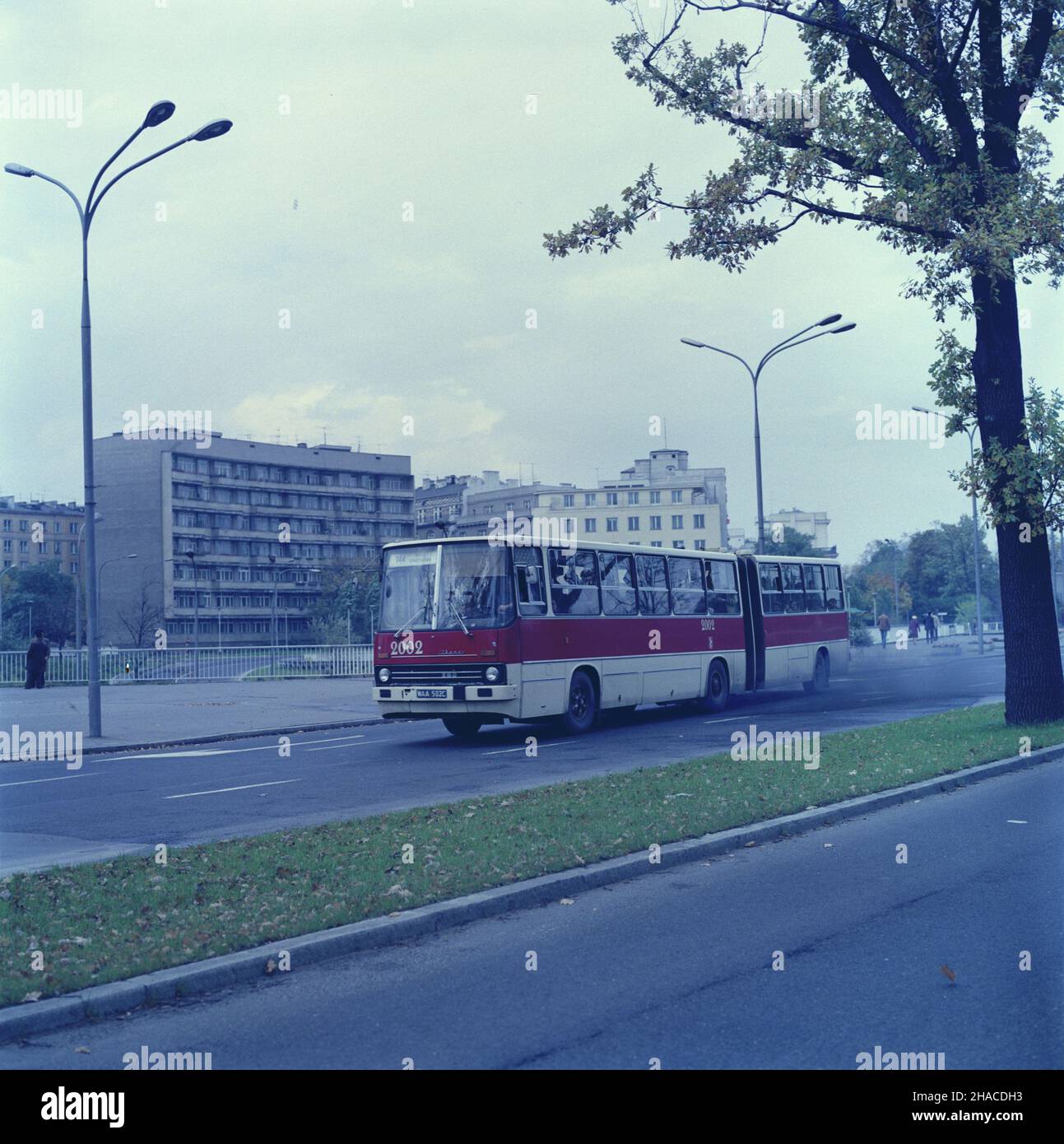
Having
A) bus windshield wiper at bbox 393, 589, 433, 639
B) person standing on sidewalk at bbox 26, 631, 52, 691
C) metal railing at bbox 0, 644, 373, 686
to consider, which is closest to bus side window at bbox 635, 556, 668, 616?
bus windshield wiper at bbox 393, 589, 433, 639

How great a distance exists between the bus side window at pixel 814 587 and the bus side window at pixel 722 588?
408cm

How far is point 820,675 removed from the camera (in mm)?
31828

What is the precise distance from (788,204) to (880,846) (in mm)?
9955

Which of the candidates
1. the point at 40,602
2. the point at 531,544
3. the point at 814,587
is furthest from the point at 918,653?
the point at 40,602

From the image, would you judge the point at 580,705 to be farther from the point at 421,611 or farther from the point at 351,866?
the point at 351,866

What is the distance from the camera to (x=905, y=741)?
55.1ft

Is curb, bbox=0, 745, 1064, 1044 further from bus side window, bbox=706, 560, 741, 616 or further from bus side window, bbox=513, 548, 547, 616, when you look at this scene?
bus side window, bbox=706, 560, 741, 616

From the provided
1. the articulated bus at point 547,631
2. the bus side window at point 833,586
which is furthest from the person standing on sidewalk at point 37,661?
the bus side window at point 833,586

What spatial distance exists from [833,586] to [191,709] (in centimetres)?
1569

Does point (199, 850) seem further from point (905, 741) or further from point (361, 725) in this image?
point (361, 725)

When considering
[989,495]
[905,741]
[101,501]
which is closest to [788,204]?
[989,495]

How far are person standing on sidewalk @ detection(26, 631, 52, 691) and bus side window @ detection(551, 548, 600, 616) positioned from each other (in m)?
19.3

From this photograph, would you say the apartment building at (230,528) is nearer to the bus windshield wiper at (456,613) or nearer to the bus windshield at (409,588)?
the bus windshield at (409,588)

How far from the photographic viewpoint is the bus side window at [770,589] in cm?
2878
